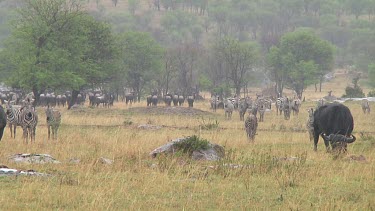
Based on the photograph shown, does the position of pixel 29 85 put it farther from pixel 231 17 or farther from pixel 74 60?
pixel 231 17

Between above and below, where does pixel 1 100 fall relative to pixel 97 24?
below

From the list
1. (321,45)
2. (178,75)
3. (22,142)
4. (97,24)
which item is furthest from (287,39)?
(22,142)

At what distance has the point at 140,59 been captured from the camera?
255 feet

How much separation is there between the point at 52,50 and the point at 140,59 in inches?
1166

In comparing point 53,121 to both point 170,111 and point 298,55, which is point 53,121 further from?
point 298,55

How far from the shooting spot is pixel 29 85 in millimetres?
47625

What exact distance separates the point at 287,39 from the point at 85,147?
7255 centimetres

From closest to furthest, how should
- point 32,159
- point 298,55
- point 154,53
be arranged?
point 32,159 < point 154,53 < point 298,55

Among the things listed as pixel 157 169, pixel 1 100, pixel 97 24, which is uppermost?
pixel 97 24

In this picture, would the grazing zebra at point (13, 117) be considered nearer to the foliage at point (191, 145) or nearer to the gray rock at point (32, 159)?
the gray rock at point (32, 159)

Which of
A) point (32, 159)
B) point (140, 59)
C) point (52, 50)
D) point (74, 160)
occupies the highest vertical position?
point (52, 50)

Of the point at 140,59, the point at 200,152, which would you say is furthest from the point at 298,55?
the point at 200,152

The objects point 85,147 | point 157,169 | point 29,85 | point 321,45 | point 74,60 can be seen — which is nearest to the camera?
point 157,169

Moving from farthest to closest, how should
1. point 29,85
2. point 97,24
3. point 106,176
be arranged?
point 97,24
point 29,85
point 106,176
